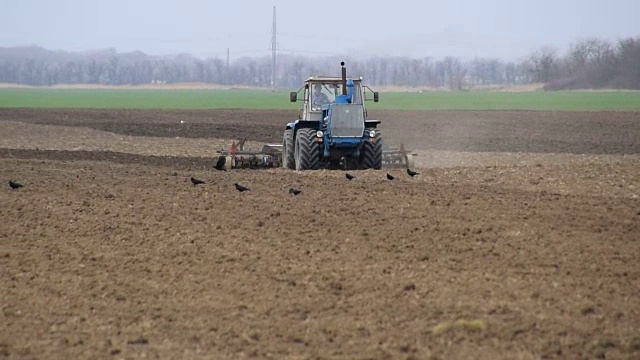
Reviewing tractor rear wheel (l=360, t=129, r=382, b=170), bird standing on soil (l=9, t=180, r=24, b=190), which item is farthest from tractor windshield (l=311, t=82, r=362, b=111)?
bird standing on soil (l=9, t=180, r=24, b=190)

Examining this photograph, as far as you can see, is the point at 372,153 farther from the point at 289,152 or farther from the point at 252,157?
the point at 252,157

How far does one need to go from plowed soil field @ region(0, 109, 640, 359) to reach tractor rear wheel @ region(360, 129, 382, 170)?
5.49 feet

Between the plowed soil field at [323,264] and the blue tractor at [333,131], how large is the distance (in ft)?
5.31

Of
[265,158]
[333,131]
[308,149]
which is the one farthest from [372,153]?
[265,158]

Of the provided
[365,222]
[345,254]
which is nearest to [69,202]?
[365,222]

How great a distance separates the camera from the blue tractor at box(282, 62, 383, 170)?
23016 mm

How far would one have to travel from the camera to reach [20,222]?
1466 cm

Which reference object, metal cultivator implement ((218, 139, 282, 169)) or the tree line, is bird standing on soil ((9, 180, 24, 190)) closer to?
metal cultivator implement ((218, 139, 282, 169))

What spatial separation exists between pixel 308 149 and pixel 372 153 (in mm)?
1430

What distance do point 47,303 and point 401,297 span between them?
3.34m

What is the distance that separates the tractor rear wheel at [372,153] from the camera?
2327 centimetres

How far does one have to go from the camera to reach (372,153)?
23.3 m

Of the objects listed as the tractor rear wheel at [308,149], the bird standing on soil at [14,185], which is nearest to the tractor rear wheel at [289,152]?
the tractor rear wheel at [308,149]

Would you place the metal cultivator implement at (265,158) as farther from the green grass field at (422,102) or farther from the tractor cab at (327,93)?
the green grass field at (422,102)
